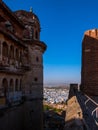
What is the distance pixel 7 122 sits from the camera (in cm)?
1834

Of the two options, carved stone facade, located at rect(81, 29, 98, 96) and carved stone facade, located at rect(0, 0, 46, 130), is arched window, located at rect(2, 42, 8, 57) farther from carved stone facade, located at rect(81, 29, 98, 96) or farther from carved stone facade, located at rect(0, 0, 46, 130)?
carved stone facade, located at rect(81, 29, 98, 96)

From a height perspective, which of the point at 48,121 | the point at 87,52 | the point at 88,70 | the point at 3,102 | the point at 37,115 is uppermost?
the point at 87,52

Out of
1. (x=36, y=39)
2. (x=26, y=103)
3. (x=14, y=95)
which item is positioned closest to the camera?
(x=14, y=95)

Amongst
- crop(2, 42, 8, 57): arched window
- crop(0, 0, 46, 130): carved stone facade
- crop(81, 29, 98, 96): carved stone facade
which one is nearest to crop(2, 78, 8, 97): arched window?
crop(0, 0, 46, 130): carved stone facade

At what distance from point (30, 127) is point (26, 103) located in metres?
2.38

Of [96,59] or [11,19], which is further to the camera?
[11,19]

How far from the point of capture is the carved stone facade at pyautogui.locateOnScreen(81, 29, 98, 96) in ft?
57.8

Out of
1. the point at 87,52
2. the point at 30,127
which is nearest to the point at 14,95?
the point at 30,127

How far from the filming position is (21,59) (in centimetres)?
2264

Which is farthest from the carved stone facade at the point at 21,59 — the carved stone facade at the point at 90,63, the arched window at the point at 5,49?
the carved stone facade at the point at 90,63

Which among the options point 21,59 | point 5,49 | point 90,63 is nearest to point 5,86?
point 5,49

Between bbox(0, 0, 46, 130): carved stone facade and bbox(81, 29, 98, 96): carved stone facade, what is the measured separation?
5.43 metres

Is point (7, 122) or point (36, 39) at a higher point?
point (36, 39)

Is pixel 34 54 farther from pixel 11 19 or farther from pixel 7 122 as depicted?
pixel 7 122
